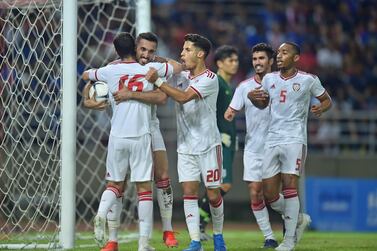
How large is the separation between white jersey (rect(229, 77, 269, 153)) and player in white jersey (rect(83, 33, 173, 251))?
1.84 metres

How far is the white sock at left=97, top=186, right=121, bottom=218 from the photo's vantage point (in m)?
9.22

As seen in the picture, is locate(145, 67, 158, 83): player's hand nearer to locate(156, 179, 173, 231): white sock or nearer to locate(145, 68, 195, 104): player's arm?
locate(145, 68, 195, 104): player's arm

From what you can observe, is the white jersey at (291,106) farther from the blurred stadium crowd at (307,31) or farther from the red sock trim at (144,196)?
the blurred stadium crowd at (307,31)

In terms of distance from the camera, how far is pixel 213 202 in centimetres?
964

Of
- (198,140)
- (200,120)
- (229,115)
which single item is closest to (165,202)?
(198,140)

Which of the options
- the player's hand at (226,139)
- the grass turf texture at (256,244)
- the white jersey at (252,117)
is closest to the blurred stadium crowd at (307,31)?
the grass turf texture at (256,244)

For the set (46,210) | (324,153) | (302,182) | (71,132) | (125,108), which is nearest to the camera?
(125,108)

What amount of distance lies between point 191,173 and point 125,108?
2.93 ft

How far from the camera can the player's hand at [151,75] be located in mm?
9211

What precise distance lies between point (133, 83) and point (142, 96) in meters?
0.16

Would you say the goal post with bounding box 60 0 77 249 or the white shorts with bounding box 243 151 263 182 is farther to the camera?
the white shorts with bounding box 243 151 263 182

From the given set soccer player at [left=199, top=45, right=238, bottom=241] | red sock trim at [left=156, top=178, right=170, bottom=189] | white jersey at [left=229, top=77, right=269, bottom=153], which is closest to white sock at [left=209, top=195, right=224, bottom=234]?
red sock trim at [left=156, top=178, right=170, bottom=189]

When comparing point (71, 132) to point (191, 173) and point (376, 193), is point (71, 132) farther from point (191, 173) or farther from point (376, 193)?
point (376, 193)

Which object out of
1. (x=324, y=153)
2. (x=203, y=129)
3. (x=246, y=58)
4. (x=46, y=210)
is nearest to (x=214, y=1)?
(x=246, y=58)
